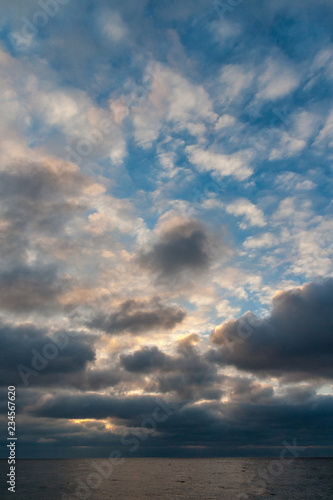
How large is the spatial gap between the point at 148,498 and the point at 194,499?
449 inches

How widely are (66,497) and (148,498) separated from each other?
19.8 m

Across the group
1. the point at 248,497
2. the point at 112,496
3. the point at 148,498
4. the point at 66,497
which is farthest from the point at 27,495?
the point at 248,497

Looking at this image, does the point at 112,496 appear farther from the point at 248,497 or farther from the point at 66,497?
the point at 248,497

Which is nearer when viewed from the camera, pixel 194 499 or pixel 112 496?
pixel 194 499

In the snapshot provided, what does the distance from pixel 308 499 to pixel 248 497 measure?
1436 centimetres

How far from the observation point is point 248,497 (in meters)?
85.3

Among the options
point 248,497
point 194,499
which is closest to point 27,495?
point 194,499

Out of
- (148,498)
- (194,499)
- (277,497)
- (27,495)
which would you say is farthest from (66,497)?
(277,497)

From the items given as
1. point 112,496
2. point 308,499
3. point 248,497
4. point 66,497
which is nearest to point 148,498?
point 112,496

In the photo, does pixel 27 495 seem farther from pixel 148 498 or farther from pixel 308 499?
pixel 308 499

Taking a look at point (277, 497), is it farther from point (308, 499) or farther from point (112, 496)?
point (112, 496)

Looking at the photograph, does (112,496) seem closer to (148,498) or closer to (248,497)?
(148,498)

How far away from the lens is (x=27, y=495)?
280 feet

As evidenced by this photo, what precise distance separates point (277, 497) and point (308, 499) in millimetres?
7308
